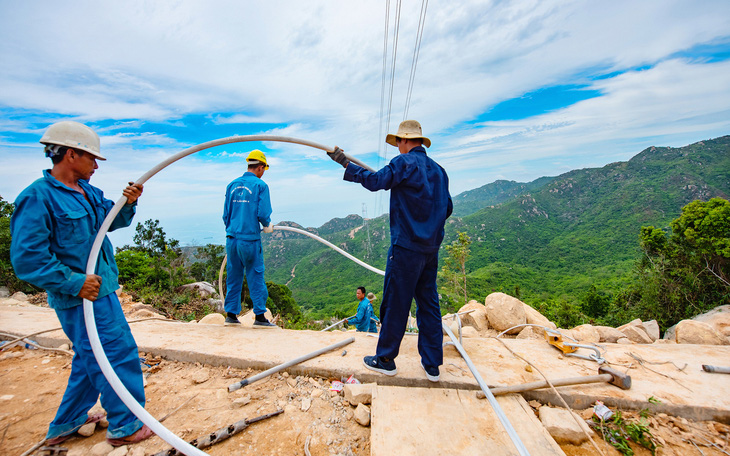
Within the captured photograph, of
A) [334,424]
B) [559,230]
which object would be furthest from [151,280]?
[559,230]

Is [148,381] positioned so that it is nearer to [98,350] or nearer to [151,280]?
[98,350]

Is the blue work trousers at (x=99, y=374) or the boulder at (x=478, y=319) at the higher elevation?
the blue work trousers at (x=99, y=374)

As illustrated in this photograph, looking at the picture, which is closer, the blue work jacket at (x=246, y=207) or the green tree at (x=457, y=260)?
the blue work jacket at (x=246, y=207)

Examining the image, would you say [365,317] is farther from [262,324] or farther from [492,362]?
[492,362]

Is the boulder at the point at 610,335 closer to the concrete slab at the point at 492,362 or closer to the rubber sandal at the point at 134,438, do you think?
the concrete slab at the point at 492,362

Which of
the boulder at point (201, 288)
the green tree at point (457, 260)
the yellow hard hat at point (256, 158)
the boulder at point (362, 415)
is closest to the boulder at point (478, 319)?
the boulder at point (362, 415)

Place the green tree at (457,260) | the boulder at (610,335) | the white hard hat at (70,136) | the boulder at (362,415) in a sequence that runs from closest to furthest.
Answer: the white hard hat at (70,136)
the boulder at (362,415)
the boulder at (610,335)
the green tree at (457,260)

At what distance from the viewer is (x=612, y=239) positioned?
47719 millimetres

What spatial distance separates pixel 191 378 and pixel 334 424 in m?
1.65

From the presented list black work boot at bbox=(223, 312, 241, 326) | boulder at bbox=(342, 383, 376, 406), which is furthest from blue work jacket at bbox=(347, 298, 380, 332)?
boulder at bbox=(342, 383, 376, 406)

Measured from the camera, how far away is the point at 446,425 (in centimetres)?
213

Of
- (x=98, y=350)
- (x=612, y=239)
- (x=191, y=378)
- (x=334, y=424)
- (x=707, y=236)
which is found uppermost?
(x=98, y=350)

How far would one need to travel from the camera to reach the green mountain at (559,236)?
39812 millimetres

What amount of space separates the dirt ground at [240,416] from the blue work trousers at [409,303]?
701 mm
